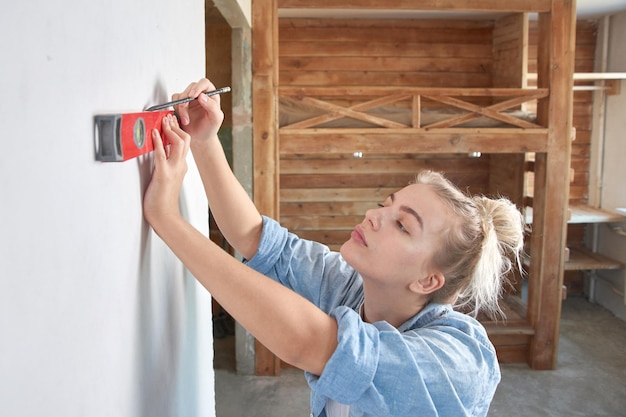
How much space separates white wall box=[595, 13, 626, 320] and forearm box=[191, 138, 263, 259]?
5582mm

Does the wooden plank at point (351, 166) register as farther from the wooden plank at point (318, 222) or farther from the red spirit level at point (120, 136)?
the red spirit level at point (120, 136)

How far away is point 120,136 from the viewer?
27.3 inches

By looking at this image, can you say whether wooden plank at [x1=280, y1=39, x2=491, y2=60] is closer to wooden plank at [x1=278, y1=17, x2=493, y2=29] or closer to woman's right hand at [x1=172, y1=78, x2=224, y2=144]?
wooden plank at [x1=278, y1=17, x2=493, y2=29]

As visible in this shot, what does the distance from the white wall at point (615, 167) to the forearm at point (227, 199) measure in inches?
220

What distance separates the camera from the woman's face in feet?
3.97

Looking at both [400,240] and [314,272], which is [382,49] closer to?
[314,272]

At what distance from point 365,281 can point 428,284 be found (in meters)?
0.13

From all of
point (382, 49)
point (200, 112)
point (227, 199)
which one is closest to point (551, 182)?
point (382, 49)

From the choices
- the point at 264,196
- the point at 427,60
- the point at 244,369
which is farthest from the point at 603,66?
the point at 244,369

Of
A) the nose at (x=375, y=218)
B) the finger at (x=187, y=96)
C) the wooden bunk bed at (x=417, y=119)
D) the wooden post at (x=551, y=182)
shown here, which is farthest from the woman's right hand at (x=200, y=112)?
the wooden post at (x=551, y=182)

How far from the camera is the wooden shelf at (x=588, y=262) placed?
5855 millimetres

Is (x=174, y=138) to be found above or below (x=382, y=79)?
below

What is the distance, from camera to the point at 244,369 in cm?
473

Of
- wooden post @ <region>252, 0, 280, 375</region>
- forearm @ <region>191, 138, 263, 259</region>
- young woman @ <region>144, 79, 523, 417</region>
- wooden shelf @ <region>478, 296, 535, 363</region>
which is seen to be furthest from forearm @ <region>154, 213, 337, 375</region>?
wooden shelf @ <region>478, 296, 535, 363</region>
